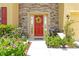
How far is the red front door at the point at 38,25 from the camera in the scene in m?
21.7

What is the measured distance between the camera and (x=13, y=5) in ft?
61.4

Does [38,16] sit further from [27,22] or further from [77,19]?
[77,19]

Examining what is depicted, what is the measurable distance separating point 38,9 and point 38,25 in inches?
106

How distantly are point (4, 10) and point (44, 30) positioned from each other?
4254 mm

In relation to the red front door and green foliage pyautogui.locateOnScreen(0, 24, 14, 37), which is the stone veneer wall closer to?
the red front door

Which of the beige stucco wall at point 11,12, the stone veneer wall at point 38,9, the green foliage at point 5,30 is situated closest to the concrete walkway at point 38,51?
the green foliage at point 5,30

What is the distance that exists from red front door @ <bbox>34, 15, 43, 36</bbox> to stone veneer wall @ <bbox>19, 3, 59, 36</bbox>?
70.2 inches

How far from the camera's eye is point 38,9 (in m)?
19.7

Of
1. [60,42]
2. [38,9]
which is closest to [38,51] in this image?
[60,42]

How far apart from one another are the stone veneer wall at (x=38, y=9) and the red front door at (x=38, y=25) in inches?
70.2

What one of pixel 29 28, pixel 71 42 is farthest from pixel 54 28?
pixel 71 42

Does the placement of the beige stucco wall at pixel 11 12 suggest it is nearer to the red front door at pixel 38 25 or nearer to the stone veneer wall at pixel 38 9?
the stone veneer wall at pixel 38 9

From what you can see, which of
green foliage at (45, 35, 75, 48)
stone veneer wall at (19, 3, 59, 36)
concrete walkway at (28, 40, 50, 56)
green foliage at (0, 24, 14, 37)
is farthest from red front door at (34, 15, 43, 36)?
green foliage at (45, 35, 75, 48)

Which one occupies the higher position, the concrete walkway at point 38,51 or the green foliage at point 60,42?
the green foliage at point 60,42
